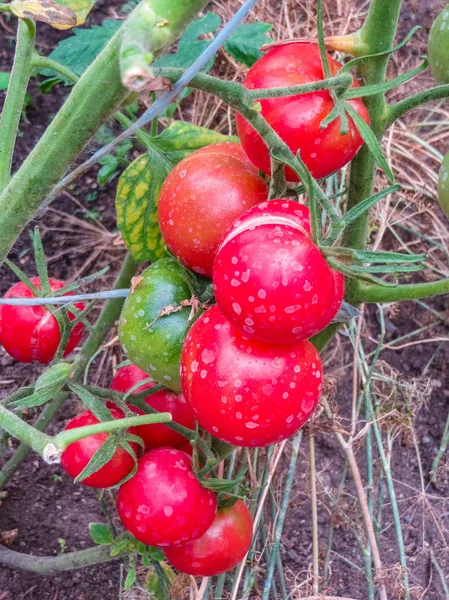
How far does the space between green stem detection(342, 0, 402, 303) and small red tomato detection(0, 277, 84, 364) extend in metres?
0.39

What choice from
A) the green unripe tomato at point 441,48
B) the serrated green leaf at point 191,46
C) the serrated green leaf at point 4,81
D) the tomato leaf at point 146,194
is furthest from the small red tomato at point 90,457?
the serrated green leaf at point 4,81

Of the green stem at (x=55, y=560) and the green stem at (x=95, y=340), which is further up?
the green stem at (x=95, y=340)

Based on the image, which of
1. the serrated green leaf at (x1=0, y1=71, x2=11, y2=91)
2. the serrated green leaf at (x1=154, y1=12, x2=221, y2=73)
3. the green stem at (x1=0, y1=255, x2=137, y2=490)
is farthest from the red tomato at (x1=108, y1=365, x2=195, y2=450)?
the serrated green leaf at (x1=0, y1=71, x2=11, y2=91)

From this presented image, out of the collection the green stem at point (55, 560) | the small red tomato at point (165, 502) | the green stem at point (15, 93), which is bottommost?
the green stem at point (55, 560)

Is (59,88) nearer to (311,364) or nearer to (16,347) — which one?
(16,347)

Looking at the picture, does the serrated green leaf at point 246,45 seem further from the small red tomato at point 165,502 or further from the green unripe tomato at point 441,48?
the small red tomato at point 165,502

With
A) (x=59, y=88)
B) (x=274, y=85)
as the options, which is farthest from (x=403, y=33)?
(x=274, y=85)

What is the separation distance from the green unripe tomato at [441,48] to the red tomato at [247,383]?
361mm

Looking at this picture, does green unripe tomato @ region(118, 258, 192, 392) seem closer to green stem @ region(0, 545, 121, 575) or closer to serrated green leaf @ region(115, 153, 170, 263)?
serrated green leaf @ region(115, 153, 170, 263)

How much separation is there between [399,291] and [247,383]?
234mm

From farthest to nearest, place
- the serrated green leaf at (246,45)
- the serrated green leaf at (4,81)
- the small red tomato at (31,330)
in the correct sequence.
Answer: the serrated green leaf at (4,81), the serrated green leaf at (246,45), the small red tomato at (31,330)

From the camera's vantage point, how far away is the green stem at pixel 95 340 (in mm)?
1033

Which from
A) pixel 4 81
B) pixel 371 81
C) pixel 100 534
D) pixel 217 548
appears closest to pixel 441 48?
pixel 371 81

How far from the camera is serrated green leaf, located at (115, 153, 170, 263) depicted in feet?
2.79
